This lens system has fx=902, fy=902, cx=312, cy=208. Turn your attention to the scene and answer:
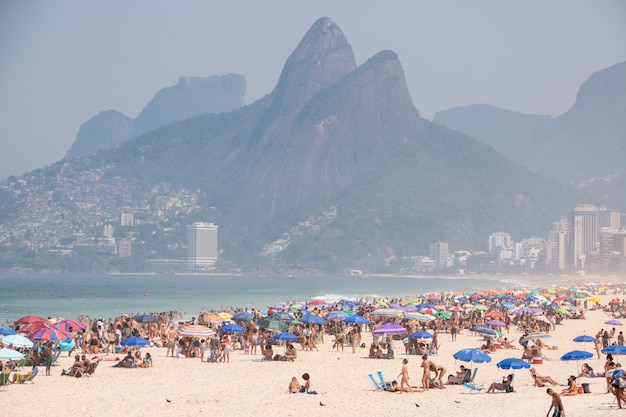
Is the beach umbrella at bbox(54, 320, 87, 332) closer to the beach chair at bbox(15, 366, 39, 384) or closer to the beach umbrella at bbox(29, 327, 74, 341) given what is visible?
the beach umbrella at bbox(29, 327, 74, 341)

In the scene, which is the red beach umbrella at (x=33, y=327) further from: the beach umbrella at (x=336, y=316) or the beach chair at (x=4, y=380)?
the beach umbrella at (x=336, y=316)

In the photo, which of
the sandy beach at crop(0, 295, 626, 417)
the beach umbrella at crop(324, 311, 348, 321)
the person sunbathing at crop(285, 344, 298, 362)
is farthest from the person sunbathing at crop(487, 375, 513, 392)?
the beach umbrella at crop(324, 311, 348, 321)

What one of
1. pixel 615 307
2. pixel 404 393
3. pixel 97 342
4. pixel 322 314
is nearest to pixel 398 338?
pixel 322 314

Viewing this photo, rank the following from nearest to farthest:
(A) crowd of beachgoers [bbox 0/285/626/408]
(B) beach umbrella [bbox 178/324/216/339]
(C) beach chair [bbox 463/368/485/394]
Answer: (C) beach chair [bbox 463/368/485/394]
(A) crowd of beachgoers [bbox 0/285/626/408]
(B) beach umbrella [bbox 178/324/216/339]

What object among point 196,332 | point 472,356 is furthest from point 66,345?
point 472,356

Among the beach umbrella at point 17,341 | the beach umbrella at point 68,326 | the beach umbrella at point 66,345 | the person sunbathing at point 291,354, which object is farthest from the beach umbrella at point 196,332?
the beach umbrella at point 17,341

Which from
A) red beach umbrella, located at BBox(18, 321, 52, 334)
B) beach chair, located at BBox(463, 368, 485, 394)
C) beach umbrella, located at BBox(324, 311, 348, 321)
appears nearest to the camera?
beach chair, located at BBox(463, 368, 485, 394)

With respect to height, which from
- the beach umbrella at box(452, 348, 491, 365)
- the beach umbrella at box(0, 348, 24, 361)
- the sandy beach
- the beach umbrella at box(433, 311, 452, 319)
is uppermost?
the beach umbrella at box(452, 348, 491, 365)

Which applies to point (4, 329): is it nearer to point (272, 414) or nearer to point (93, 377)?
point (93, 377)
